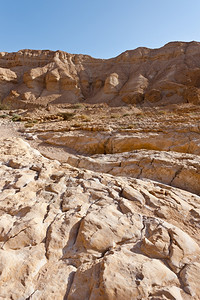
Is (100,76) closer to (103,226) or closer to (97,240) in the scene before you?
(103,226)

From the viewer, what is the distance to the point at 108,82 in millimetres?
28984

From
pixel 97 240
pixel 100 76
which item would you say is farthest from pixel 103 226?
pixel 100 76

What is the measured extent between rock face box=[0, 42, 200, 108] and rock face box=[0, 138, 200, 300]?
22965 millimetres

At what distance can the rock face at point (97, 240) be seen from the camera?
5.04 feet

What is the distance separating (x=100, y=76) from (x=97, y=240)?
111ft

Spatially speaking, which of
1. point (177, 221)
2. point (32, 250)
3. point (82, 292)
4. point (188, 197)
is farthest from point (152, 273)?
point (188, 197)

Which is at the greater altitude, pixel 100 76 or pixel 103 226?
pixel 100 76

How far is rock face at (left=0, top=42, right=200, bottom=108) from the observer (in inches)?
1005

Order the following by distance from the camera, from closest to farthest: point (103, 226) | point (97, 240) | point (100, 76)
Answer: point (97, 240)
point (103, 226)
point (100, 76)

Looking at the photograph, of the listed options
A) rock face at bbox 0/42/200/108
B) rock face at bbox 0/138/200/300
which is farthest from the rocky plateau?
rock face at bbox 0/42/200/108

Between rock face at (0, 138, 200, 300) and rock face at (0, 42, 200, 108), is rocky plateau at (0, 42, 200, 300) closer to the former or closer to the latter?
rock face at (0, 138, 200, 300)

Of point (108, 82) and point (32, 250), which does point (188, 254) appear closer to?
point (32, 250)

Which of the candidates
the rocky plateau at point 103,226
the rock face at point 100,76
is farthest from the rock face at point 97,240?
the rock face at point 100,76

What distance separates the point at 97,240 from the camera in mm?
1991
